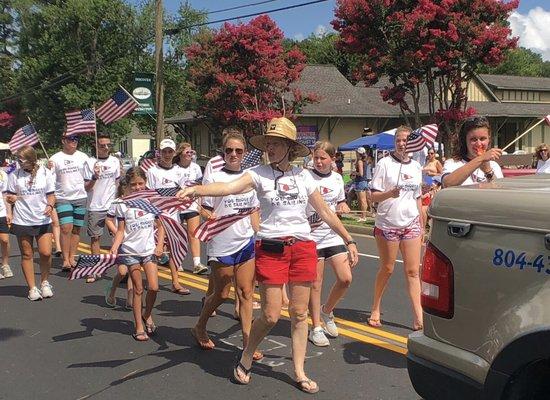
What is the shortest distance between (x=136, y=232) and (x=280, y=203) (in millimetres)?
2050

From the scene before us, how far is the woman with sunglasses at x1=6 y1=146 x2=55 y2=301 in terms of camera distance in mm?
7254

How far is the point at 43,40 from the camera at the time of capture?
3019cm

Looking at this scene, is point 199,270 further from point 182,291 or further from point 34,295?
point 34,295

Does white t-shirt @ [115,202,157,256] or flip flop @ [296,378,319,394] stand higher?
white t-shirt @ [115,202,157,256]

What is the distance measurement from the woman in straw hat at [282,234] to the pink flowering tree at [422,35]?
36.4 ft

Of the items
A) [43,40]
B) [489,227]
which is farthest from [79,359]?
[43,40]

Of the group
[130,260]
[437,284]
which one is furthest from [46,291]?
[437,284]

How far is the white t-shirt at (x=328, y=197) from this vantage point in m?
5.47

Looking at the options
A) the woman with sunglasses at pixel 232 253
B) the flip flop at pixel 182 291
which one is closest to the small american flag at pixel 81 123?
the flip flop at pixel 182 291

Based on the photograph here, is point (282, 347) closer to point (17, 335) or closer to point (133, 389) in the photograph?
point (133, 389)

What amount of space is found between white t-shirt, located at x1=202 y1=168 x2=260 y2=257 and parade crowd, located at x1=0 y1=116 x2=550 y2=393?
0.03ft

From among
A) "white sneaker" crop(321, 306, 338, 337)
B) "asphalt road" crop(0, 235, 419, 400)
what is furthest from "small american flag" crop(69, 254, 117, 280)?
"white sneaker" crop(321, 306, 338, 337)

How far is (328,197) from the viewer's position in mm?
5680

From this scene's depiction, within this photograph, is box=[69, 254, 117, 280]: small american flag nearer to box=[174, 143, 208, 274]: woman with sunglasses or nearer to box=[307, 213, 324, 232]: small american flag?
box=[307, 213, 324, 232]: small american flag
